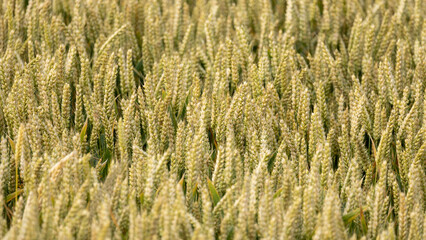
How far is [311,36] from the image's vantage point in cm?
259

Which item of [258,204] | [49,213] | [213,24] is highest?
[213,24]

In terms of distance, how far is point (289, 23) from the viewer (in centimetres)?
247

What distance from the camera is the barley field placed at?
1341 mm

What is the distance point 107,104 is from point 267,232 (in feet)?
2.55

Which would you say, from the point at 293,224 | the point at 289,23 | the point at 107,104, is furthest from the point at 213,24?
the point at 293,224

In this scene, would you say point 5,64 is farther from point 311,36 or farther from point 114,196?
point 311,36

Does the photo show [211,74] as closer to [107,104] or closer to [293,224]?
[107,104]

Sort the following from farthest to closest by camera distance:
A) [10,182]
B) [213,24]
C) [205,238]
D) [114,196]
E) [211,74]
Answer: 1. [213,24]
2. [211,74]
3. [10,182]
4. [114,196]
5. [205,238]

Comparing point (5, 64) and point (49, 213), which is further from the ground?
point (5, 64)

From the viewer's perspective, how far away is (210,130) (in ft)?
6.04

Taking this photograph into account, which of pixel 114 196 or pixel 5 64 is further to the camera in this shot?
pixel 5 64

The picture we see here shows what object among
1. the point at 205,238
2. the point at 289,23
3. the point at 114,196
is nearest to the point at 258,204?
the point at 205,238

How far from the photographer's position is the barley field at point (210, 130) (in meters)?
1.34

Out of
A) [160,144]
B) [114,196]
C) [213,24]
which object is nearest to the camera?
[114,196]
